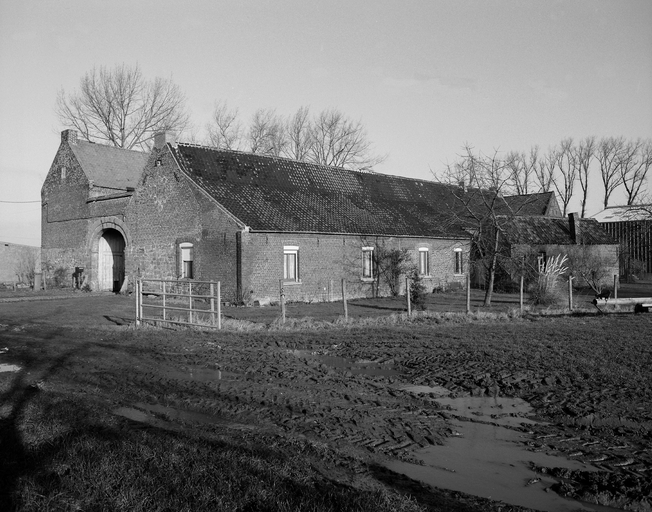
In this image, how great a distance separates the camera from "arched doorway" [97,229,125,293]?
1252 inches

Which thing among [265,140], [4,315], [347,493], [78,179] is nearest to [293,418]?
[347,493]

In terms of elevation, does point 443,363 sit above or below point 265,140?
below

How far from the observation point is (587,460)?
5.80m

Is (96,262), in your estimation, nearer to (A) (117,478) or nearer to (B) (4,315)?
(B) (4,315)

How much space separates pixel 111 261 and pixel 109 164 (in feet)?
20.4

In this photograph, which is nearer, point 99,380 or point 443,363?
point 99,380

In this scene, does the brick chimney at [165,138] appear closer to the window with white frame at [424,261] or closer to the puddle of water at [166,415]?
the window with white frame at [424,261]

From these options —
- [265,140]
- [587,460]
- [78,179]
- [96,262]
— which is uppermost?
[265,140]

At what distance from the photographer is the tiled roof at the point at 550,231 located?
3312cm

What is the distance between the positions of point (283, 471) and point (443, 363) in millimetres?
5917

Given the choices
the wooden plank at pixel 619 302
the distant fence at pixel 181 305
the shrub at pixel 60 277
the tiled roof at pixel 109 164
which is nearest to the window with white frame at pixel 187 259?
the distant fence at pixel 181 305

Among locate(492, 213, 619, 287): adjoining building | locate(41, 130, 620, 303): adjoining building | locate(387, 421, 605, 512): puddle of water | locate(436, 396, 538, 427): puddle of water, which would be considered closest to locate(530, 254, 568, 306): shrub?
locate(41, 130, 620, 303): adjoining building

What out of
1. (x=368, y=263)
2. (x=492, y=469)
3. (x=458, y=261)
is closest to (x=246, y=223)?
(x=368, y=263)

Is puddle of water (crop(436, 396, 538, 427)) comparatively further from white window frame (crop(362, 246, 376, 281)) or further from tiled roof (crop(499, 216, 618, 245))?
tiled roof (crop(499, 216, 618, 245))
